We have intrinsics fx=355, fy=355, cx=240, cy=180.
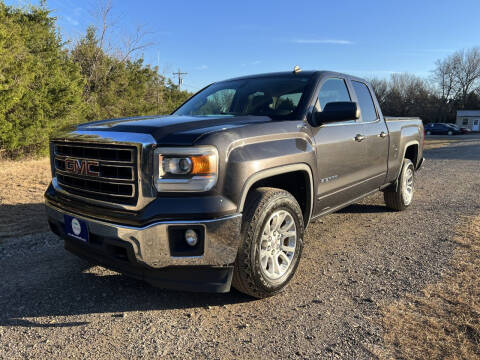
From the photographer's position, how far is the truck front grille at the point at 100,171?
2.43 meters

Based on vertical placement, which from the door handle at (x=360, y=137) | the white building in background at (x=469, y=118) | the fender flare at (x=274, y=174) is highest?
the white building in background at (x=469, y=118)

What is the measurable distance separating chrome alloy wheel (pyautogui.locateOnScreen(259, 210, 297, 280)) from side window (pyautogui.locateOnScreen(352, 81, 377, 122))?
2038 mm

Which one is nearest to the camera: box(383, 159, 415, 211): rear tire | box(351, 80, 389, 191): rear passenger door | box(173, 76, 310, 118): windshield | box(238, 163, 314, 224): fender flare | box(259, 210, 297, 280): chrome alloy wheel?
box(238, 163, 314, 224): fender flare

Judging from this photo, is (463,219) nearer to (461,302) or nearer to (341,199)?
(341,199)

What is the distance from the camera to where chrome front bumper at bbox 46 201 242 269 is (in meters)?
2.36

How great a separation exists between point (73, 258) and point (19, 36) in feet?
29.0

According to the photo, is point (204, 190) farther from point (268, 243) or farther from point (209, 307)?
point (209, 307)

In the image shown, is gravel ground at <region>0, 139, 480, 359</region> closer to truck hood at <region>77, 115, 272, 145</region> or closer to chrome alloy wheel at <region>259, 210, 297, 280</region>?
chrome alloy wheel at <region>259, 210, 297, 280</region>

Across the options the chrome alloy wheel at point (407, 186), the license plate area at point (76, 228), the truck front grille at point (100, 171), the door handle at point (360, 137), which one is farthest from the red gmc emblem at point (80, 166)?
the chrome alloy wheel at point (407, 186)

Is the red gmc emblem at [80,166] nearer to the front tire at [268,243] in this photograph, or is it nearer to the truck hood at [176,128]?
the truck hood at [176,128]

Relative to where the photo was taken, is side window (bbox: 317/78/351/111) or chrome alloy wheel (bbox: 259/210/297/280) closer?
chrome alloy wheel (bbox: 259/210/297/280)

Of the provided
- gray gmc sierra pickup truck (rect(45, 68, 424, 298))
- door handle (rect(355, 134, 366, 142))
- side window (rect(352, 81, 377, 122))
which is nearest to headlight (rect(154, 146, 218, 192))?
gray gmc sierra pickup truck (rect(45, 68, 424, 298))

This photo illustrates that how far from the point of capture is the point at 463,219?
16.8 feet

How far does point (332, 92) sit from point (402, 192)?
248cm
